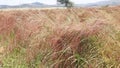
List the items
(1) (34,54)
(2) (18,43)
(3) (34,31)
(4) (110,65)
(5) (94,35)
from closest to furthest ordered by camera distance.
Result: (4) (110,65) < (5) (94,35) < (1) (34,54) < (3) (34,31) < (2) (18,43)

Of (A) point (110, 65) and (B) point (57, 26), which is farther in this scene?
(B) point (57, 26)

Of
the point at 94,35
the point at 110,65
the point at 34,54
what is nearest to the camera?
the point at 110,65

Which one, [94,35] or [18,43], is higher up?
[94,35]

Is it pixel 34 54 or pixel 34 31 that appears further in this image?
pixel 34 31

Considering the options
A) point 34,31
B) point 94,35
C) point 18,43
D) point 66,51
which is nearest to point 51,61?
point 66,51

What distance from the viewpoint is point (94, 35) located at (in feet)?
20.9

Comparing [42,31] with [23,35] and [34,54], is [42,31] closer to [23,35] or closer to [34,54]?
[34,54]

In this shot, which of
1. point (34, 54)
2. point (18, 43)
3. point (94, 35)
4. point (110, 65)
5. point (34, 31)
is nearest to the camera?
point (110, 65)

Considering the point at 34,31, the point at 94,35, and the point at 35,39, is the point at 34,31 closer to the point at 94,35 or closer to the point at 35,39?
the point at 35,39

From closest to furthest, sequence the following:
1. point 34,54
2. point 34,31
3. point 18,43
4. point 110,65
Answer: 1. point 110,65
2. point 34,54
3. point 34,31
4. point 18,43

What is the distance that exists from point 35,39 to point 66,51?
1199 mm

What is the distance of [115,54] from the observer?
5.88 meters

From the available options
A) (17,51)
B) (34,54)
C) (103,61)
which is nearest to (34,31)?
(17,51)

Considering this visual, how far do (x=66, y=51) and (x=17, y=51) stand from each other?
6.68 feet
